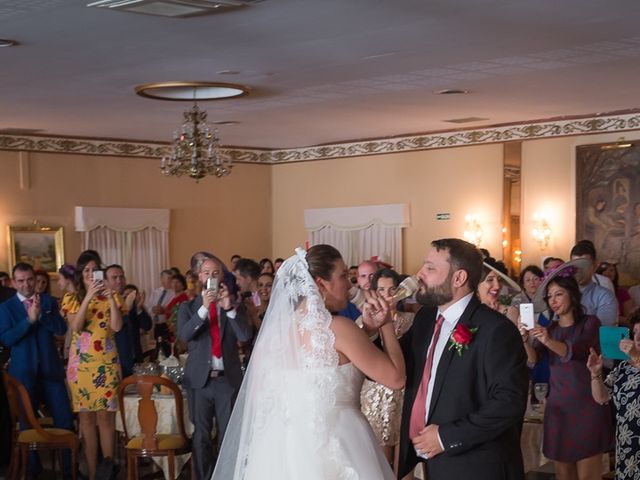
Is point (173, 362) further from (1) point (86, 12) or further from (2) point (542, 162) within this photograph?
(2) point (542, 162)

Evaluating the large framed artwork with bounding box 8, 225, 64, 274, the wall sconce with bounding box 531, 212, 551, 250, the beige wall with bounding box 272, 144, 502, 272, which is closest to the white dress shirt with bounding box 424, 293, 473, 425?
the wall sconce with bounding box 531, 212, 551, 250

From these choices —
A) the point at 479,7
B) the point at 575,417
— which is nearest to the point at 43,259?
the point at 479,7

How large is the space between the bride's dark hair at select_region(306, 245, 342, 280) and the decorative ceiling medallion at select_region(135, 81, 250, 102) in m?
5.68

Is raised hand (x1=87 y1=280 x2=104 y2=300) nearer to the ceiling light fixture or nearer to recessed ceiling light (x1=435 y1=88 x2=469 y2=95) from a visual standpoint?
the ceiling light fixture

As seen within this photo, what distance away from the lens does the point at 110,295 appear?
6953 mm

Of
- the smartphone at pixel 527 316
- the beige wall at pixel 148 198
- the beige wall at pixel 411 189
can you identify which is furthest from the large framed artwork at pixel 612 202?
the smartphone at pixel 527 316

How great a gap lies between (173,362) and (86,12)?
8.42 ft

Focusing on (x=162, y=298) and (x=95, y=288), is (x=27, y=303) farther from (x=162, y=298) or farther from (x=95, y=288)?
(x=162, y=298)

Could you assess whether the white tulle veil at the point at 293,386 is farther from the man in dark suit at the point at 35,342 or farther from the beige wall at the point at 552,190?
the beige wall at the point at 552,190

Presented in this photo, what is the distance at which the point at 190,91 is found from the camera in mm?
10195

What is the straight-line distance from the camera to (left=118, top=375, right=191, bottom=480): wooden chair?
6.25m

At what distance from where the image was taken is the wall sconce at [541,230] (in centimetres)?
1266

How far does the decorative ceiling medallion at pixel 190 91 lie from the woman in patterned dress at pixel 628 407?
5.56 meters

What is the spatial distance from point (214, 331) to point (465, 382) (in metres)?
2.96
